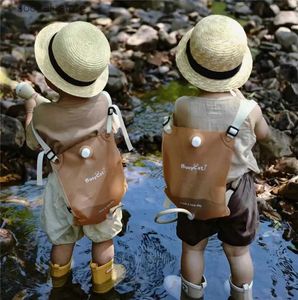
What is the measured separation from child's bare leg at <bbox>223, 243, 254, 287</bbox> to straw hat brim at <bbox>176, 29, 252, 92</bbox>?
0.91 meters

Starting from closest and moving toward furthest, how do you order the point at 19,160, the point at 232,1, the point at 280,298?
the point at 280,298
the point at 19,160
the point at 232,1

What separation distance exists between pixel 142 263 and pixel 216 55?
160cm

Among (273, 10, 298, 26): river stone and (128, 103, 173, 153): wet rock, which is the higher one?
→ (128, 103, 173, 153): wet rock

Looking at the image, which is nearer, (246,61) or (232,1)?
(246,61)

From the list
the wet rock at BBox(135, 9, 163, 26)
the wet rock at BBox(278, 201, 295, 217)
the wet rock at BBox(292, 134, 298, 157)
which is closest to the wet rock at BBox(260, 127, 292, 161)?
the wet rock at BBox(292, 134, 298, 157)

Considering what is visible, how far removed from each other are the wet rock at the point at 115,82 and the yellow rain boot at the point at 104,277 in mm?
3264

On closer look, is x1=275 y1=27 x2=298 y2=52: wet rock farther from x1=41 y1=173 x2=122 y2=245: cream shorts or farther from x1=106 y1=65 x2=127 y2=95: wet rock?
x1=41 y1=173 x2=122 y2=245: cream shorts

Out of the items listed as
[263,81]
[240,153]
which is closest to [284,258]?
[240,153]

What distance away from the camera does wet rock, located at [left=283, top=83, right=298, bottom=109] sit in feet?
20.4

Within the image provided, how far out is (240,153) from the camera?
2928 millimetres

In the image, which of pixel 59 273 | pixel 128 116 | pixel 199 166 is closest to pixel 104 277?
pixel 59 273

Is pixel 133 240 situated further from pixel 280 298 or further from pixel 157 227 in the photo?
pixel 280 298

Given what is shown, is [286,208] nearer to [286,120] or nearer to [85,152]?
[286,120]

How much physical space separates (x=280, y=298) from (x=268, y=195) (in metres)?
1.25
